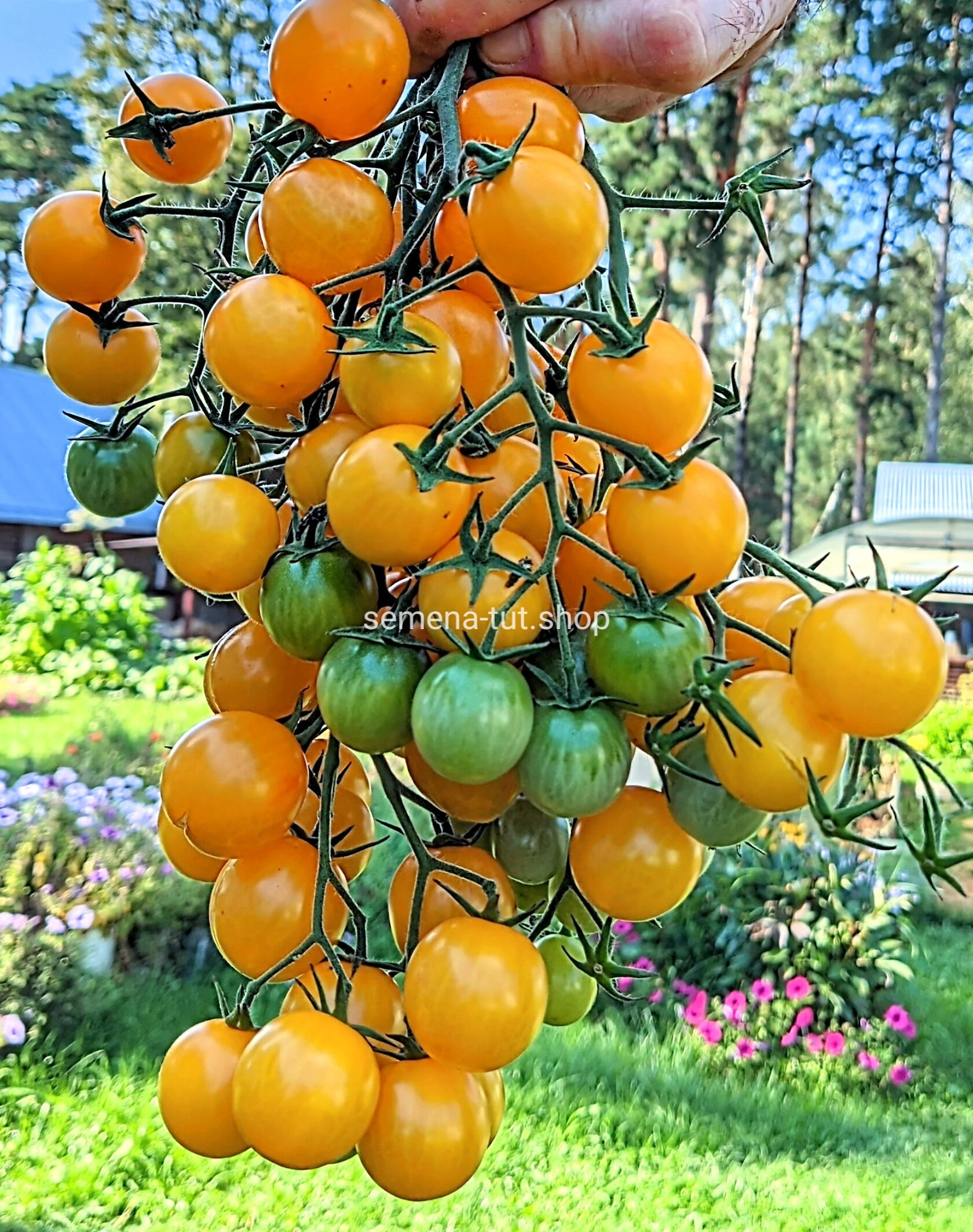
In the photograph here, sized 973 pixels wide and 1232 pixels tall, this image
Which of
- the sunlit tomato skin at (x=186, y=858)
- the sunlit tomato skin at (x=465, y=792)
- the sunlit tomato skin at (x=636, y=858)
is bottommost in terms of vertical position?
the sunlit tomato skin at (x=186, y=858)

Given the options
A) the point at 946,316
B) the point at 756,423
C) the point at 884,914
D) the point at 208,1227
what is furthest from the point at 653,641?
the point at 756,423

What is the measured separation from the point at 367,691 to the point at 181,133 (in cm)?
53

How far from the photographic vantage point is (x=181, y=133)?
87 cm

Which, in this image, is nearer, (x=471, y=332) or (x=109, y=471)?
(x=471, y=332)

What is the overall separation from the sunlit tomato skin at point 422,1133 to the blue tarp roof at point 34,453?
11.3 m

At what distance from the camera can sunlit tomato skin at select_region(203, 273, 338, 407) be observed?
2.24 feet

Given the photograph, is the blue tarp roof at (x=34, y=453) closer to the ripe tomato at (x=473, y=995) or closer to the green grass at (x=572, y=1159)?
the green grass at (x=572, y=1159)

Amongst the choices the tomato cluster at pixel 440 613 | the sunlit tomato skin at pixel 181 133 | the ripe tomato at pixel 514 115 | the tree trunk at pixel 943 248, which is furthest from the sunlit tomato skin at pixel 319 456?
the tree trunk at pixel 943 248

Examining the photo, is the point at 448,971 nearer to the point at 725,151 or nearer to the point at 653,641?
the point at 653,641

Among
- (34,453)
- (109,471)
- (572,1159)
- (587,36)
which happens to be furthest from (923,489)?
(109,471)

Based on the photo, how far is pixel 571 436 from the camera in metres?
0.79

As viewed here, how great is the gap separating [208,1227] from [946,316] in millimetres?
22779

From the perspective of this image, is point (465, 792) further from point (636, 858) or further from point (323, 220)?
point (323, 220)

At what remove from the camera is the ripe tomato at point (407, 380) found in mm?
644
